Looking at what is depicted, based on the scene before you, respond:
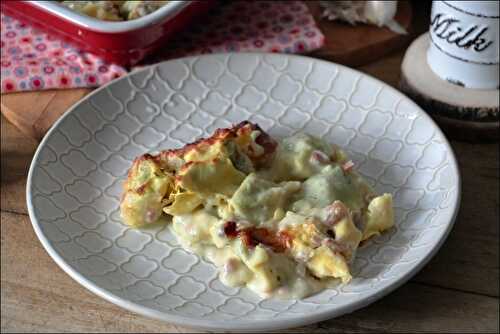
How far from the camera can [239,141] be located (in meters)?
Answer: 1.14

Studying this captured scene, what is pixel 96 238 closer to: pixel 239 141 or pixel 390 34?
pixel 239 141

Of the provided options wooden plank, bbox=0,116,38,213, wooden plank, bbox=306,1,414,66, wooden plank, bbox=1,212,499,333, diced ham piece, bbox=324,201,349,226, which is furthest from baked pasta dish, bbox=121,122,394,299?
wooden plank, bbox=306,1,414,66

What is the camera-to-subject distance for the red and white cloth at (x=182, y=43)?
1485 mm

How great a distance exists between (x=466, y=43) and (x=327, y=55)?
32 centimetres

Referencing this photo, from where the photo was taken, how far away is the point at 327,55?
1.55 metres

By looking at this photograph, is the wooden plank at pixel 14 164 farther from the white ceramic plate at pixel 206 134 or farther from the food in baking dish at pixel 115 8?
the food in baking dish at pixel 115 8

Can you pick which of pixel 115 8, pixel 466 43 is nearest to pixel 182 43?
pixel 115 8

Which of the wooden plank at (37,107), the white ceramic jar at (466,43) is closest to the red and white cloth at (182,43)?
the wooden plank at (37,107)

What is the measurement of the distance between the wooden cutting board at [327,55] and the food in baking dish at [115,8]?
153 millimetres

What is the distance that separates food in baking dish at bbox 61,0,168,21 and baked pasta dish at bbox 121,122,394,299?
1.51ft

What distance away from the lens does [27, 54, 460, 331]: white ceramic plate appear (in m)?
0.99

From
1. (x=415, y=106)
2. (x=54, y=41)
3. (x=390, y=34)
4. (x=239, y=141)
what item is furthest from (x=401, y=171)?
(x=54, y=41)

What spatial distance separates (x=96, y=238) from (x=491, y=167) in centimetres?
68

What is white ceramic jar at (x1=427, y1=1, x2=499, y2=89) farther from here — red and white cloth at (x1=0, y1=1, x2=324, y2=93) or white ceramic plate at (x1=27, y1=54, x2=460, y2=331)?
red and white cloth at (x1=0, y1=1, x2=324, y2=93)
